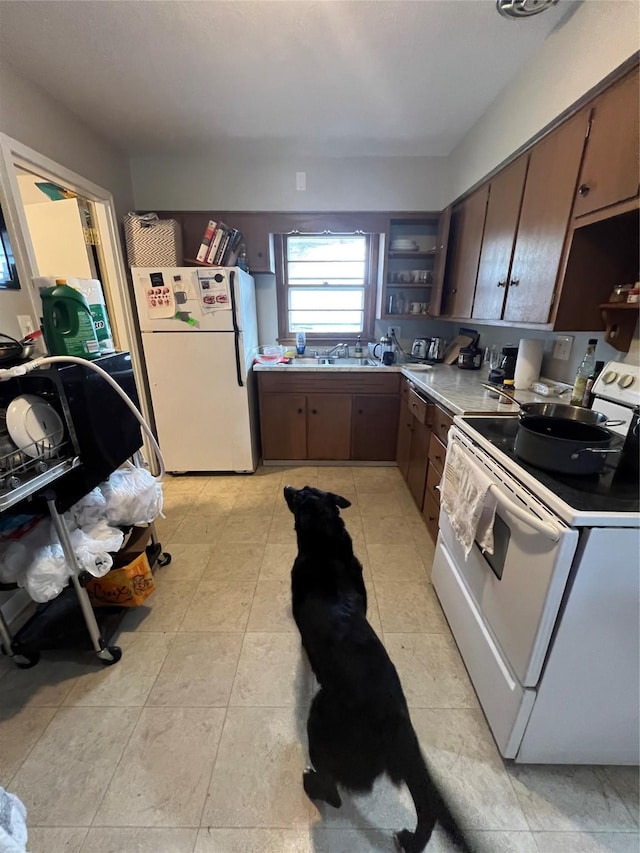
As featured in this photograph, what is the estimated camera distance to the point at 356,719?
0.88 m

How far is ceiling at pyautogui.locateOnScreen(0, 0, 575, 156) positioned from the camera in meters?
1.42

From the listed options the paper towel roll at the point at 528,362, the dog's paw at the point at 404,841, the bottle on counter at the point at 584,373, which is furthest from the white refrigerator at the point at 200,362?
the dog's paw at the point at 404,841

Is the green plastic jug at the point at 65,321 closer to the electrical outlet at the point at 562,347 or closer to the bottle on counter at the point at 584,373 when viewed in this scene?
the bottle on counter at the point at 584,373

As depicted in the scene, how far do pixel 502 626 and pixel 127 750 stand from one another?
1.31 metres

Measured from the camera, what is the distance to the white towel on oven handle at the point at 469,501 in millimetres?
1145

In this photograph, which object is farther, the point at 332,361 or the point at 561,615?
the point at 332,361

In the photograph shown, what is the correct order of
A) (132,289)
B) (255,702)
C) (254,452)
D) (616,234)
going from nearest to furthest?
(255,702), (616,234), (132,289), (254,452)

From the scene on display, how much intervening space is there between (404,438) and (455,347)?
3.24ft

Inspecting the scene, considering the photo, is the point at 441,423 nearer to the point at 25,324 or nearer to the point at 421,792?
the point at 421,792

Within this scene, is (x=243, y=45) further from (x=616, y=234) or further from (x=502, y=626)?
(x=502, y=626)

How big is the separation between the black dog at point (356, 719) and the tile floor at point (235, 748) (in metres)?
0.13

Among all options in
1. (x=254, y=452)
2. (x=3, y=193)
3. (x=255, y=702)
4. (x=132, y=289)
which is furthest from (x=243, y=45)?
(x=255, y=702)

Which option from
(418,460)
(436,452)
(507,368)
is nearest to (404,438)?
(418,460)

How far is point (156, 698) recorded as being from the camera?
130cm
